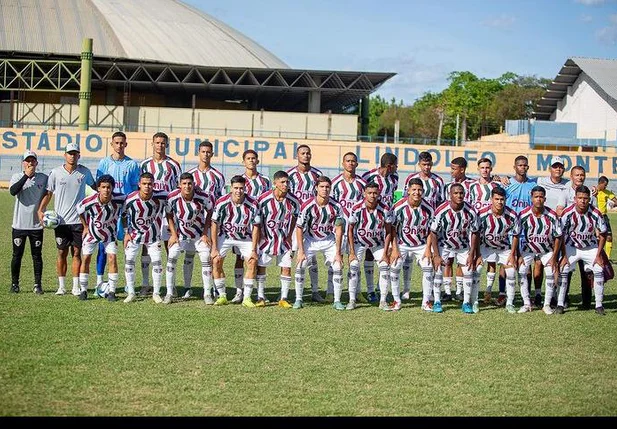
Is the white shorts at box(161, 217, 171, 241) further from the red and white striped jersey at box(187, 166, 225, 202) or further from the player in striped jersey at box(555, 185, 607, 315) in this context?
the player in striped jersey at box(555, 185, 607, 315)

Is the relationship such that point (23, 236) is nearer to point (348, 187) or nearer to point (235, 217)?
point (235, 217)

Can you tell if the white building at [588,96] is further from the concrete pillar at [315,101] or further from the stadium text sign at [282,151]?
the concrete pillar at [315,101]

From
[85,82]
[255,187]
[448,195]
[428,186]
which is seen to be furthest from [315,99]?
[255,187]

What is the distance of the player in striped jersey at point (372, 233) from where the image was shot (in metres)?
12.6

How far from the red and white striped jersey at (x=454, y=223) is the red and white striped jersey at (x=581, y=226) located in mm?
1315

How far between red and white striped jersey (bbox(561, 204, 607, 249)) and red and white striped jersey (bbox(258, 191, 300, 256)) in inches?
152

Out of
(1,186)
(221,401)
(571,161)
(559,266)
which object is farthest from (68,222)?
(571,161)

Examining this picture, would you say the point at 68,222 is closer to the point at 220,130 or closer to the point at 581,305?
the point at 581,305

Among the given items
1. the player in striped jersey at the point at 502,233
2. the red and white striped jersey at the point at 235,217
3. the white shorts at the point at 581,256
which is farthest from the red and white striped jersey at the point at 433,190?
the red and white striped jersey at the point at 235,217

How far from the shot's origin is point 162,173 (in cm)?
1306

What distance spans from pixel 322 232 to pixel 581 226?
369 cm

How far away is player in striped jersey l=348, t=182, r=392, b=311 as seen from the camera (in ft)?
41.3

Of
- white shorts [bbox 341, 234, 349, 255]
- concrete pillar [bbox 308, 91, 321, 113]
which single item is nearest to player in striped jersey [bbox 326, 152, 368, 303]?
white shorts [bbox 341, 234, 349, 255]

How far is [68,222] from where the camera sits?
12.5 m
